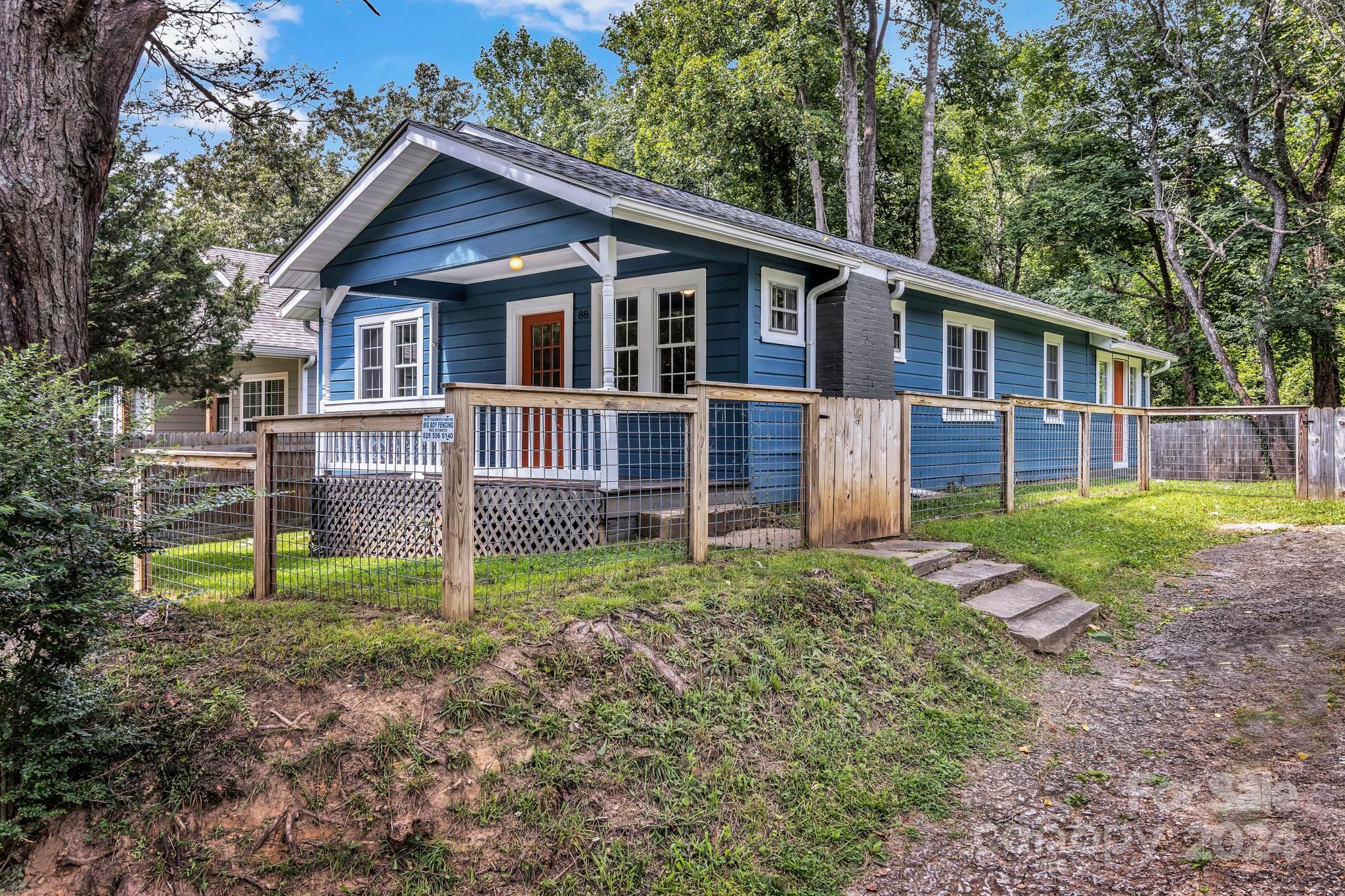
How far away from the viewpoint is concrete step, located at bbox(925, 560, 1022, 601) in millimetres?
5879

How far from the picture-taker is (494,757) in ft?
10.7

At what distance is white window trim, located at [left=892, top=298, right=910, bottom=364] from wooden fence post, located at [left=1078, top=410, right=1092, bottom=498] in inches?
99.6

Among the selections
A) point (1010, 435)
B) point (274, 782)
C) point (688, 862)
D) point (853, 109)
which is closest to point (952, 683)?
point (688, 862)

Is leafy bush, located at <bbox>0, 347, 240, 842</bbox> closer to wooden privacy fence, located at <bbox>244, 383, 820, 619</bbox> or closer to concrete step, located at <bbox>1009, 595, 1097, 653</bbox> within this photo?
wooden privacy fence, located at <bbox>244, 383, 820, 619</bbox>

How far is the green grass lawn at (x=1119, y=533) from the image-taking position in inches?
265

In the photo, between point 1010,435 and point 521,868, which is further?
point 1010,435

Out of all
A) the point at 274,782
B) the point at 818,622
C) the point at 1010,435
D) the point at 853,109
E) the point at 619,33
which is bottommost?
the point at 274,782

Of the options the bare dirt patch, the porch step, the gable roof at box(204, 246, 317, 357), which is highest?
the gable roof at box(204, 246, 317, 357)

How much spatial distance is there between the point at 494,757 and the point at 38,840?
173 centimetres

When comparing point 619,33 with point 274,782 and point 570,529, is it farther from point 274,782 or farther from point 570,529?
point 274,782

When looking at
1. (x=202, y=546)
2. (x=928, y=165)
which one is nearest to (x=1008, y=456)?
(x=202, y=546)

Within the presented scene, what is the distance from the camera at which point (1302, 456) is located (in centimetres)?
1154

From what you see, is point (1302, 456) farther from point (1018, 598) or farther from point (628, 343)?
point (628, 343)

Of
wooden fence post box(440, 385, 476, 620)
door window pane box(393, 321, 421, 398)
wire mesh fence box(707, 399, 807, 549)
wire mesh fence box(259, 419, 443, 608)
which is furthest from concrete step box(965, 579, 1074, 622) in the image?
door window pane box(393, 321, 421, 398)
